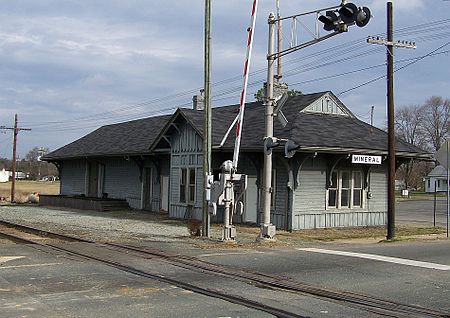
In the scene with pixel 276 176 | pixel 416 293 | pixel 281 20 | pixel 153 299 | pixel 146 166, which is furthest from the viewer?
pixel 146 166

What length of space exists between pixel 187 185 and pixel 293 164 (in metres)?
5.66

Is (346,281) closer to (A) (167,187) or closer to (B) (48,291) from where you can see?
(B) (48,291)

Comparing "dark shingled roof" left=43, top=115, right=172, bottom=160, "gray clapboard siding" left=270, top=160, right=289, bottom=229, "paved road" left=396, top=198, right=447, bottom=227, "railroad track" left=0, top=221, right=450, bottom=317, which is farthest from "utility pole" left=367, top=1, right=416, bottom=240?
"dark shingled roof" left=43, top=115, right=172, bottom=160

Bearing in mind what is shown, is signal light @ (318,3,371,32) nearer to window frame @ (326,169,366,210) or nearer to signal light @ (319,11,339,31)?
signal light @ (319,11,339,31)

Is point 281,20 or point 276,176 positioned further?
point 276,176

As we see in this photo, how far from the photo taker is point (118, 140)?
33.9m

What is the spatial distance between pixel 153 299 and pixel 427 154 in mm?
18103

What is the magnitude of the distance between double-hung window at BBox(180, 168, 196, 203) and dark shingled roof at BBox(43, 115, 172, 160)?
3.24 m

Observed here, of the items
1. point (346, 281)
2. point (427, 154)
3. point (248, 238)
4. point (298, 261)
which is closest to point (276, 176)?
point (248, 238)

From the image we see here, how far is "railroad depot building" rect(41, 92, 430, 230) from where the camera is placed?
68.4 ft

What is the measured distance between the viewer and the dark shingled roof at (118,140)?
30.4 metres

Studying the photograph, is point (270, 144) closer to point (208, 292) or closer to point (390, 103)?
point (390, 103)

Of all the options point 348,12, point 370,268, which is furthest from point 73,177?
point 370,268

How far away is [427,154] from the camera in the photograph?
23.6 m
